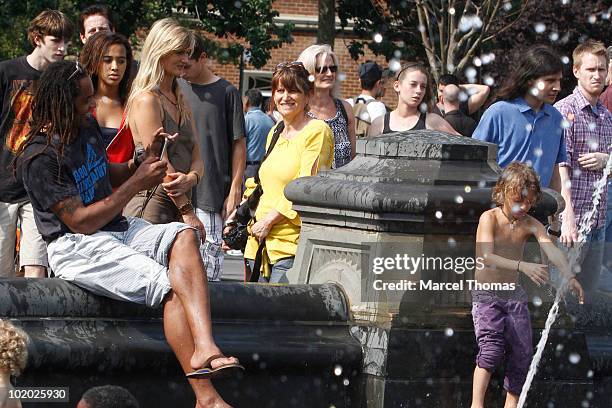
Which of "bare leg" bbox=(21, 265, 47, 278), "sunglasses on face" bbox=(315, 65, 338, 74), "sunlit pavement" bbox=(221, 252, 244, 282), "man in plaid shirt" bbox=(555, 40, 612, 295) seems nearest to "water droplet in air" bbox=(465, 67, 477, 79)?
"sunlit pavement" bbox=(221, 252, 244, 282)

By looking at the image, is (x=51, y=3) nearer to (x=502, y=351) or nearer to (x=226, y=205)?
(x=226, y=205)

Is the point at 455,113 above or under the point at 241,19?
under

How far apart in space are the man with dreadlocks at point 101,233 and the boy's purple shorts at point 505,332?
4.28 ft

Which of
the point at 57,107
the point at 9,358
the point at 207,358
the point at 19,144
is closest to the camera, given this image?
the point at 9,358

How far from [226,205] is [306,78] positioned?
1182 millimetres

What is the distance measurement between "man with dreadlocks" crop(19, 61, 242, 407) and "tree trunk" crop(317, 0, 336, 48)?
18244 mm

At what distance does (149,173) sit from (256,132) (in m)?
8.12

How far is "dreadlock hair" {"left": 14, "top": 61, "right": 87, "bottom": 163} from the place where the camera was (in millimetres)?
5590

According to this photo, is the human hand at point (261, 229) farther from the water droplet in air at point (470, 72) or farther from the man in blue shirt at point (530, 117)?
the water droplet in air at point (470, 72)

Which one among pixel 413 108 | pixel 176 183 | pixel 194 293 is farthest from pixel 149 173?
pixel 413 108

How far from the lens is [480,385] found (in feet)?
19.3

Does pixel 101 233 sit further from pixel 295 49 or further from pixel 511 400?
pixel 295 49

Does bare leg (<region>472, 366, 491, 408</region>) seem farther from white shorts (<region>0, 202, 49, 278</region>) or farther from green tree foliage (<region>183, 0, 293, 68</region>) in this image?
green tree foliage (<region>183, 0, 293, 68</region>)

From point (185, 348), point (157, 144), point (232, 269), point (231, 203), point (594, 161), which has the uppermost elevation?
point (157, 144)
